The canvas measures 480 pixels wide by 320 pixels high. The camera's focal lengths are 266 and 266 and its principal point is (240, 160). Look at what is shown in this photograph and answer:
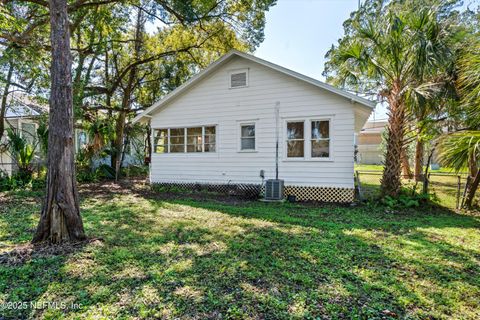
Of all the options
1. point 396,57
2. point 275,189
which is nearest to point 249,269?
point 275,189

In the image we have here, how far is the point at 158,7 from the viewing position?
1176 cm

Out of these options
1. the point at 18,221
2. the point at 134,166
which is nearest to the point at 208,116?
the point at 18,221

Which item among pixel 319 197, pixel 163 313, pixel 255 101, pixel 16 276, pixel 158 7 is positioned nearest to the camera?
pixel 163 313

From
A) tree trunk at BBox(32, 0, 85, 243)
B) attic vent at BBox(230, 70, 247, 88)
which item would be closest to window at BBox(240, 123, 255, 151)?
attic vent at BBox(230, 70, 247, 88)

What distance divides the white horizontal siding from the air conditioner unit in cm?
67

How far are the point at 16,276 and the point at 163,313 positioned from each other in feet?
7.12

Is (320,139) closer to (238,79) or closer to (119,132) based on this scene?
(238,79)

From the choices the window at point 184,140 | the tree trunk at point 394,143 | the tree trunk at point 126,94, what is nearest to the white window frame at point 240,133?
the window at point 184,140

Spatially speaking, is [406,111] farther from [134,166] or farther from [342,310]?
[134,166]

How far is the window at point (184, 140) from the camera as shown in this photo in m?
10.9

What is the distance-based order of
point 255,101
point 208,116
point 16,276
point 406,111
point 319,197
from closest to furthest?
point 16,276 → point 406,111 → point 319,197 → point 255,101 → point 208,116

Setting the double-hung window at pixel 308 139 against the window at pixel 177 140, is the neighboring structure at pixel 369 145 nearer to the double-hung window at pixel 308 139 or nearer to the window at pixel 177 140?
the double-hung window at pixel 308 139

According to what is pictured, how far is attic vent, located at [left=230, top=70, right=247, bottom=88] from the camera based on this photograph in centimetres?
1018

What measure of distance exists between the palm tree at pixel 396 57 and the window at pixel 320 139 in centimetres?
172
